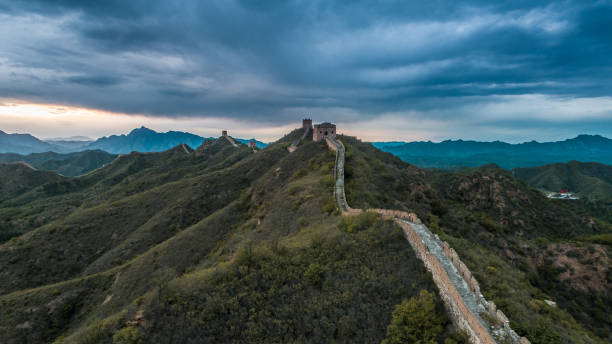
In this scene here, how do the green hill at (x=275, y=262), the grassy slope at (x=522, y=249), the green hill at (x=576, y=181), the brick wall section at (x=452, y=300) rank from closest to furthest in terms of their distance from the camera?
the brick wall section at (x=452, y=300)
the grassy slope at (x=522, y=249)
the green hill at (x=275, y=262)
the green hill at (x=576, y=181)

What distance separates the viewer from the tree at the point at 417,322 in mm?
10875

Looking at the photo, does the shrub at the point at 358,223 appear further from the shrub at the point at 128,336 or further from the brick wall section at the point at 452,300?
the shrub at the point at 128,336

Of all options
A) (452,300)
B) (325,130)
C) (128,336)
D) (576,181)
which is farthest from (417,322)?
(576,181)

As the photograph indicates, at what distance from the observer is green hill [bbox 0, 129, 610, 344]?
13.9 metres

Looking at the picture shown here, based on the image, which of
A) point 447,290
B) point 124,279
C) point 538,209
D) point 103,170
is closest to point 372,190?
point 447,290

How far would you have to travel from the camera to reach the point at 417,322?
11320 millimetres

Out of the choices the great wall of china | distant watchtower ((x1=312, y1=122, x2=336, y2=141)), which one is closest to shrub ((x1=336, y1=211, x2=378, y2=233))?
the great wall of china

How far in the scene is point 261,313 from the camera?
1455cm

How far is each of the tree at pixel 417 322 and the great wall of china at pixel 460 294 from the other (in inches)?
35.8

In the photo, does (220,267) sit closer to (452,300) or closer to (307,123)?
(452,300)

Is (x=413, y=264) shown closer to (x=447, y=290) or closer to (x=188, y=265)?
(x=447, y=290)

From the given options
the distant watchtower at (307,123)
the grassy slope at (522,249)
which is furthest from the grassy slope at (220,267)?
the distant watchtower at (307,123)

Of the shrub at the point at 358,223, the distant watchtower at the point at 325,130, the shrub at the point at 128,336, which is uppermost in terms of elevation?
the distant watchtower at the point at 325,130

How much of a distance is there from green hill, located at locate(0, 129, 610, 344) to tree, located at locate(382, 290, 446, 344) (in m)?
0.23
